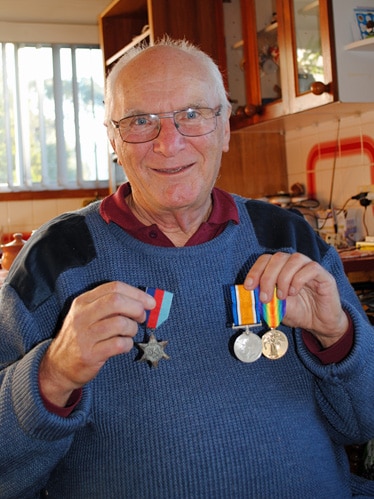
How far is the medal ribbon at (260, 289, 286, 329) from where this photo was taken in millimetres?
1087

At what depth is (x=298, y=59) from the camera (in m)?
2.61

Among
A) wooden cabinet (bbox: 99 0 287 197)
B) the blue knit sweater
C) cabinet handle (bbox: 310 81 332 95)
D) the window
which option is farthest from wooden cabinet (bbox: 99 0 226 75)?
the blue knit sweater

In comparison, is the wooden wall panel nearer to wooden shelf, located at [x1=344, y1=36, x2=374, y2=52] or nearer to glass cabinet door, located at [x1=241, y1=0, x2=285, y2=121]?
glass cabinet door, located at [x1=241, y1=0, x2=285, y2=121]

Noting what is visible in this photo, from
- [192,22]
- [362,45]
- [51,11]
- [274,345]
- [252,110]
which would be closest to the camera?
[274,345]

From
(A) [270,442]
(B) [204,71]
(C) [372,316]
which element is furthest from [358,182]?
(A) [270,442]

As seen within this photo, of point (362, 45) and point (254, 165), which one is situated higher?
point (362, 45)

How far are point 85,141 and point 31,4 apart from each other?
935 mm

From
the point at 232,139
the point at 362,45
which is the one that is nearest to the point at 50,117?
the point at 232,139

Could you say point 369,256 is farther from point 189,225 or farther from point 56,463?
point 56,463

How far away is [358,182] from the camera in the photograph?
2.73 metres

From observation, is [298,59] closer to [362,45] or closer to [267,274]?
[362,45]

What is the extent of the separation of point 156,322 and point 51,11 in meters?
3.85

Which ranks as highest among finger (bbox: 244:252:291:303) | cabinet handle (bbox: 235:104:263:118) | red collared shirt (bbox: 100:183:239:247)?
cabinet handle (bbox: 235:104:263:118)

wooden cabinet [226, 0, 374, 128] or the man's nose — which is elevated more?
wooden cabinet [226, 0, 374, 128]
